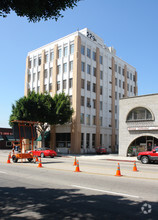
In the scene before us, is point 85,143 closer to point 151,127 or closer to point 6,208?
point 151,127

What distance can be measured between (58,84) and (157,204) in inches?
1582

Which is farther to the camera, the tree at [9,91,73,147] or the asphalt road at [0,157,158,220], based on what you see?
the tree at [9,91,73,147]

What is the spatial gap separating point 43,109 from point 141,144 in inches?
644

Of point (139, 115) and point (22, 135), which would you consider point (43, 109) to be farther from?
point (22, 135)

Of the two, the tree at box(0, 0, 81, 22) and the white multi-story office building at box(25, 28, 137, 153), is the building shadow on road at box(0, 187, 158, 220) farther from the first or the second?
the white multi-story office building at box(25, 28, 137, 153)

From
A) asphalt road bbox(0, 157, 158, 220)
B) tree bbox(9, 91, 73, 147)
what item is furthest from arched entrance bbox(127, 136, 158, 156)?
asphalt road bbox(0, 157, 158, 220)

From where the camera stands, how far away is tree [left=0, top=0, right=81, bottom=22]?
27.5ft

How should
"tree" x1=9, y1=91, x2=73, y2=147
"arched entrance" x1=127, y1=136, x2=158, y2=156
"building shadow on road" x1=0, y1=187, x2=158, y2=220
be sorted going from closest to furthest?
"building shadow on road" x1=0, y1=187, x2=158, y2=220 < "arched entrance" x1=127, y1=136, x2=158, y2=156 < "tree" x1=9, y1=91, x2=73, y2=147

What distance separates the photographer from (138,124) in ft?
108

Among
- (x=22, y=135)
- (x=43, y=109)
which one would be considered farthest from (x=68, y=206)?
(x=43, y=109)

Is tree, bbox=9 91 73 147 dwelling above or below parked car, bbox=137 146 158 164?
above

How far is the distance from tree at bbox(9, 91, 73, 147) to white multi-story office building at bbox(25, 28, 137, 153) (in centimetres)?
285

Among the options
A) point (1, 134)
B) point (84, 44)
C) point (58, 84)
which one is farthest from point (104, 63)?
point (1, 134)

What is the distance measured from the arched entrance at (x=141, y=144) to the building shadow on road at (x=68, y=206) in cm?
2546
